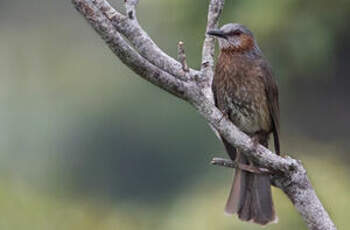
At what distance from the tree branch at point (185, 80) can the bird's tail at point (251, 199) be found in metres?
0.55

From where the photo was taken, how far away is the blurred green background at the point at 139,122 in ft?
25.5

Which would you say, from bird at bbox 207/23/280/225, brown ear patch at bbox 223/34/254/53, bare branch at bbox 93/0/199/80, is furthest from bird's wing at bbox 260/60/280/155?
bare branch at bbox 93/0/199/80

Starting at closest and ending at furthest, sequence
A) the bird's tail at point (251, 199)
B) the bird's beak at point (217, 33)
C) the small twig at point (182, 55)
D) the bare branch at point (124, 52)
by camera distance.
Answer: the bare branch at point (124, 52) < the small twig at point (182, 55) < the bird's beak at point (217, 33) < the bird's tail at point (251, 199)

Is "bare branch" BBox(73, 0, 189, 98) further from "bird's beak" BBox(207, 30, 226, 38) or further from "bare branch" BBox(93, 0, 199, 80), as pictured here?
"bird's beak" BBox(207, 30, 226, 38)

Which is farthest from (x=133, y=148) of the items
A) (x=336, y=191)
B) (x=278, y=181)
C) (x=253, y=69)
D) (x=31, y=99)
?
(x=278, y=181)

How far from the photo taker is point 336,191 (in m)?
7.29

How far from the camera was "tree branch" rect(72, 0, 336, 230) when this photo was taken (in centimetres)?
427

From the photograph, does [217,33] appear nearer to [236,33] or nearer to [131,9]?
[236,33]

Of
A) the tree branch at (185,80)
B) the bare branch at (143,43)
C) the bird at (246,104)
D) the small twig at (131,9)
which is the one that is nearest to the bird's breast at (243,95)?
the bird at (246,104)

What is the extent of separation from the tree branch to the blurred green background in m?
2.45

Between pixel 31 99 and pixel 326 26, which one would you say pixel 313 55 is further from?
pixel 31 99

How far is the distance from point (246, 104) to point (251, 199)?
0.47 metres

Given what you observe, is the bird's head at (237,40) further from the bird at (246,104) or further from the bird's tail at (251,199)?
the bird's tail at (251,199)

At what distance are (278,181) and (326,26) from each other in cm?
353
